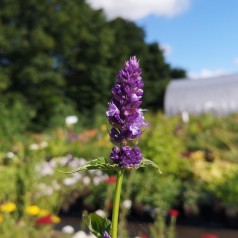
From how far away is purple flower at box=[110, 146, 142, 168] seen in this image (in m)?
1.12

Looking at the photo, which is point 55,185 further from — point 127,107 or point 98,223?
point 127,107

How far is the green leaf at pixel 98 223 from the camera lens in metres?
1.17

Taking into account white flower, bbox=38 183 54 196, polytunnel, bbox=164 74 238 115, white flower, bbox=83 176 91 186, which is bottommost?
white flower, bbox=83 176 91 186

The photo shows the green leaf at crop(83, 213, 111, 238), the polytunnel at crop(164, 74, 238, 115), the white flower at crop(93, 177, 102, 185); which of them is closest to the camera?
the green leaf at crop(83, 213, 111, 238)

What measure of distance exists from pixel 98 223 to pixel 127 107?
1.01 feet

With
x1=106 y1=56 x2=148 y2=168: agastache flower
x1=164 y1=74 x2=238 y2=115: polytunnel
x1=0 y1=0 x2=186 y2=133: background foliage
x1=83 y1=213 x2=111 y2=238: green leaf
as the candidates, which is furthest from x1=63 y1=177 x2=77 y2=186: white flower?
x1=164 y1=74 x2=238 y2=115: polytunnel

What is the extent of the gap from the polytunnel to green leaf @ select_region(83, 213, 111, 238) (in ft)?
74.7

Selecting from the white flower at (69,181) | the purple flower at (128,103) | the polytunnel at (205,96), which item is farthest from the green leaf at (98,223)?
the polytunnel at (205,96)

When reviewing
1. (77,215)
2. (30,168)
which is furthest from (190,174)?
(30,168)

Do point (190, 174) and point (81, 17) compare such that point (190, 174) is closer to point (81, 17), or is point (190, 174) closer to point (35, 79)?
point (35, 79)

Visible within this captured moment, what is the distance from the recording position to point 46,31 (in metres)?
28.1

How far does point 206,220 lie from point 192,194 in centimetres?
47

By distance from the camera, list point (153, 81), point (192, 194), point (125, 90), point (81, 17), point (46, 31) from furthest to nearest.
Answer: point (153, 81)
point (81, 17)
point (46, 31)
point (192, 194)
point (125, 90)

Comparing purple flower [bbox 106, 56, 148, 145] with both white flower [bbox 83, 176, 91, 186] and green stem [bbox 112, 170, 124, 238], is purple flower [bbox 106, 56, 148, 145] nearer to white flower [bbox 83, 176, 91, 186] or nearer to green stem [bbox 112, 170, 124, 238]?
green stem [bbox 112, 170, 124, 238]
